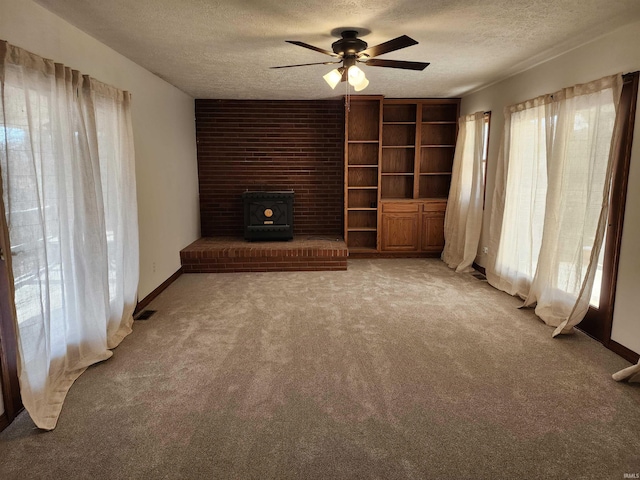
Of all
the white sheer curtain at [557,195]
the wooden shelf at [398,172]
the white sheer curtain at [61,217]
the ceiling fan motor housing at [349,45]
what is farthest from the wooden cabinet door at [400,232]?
the white sheer curtain at [61,217]

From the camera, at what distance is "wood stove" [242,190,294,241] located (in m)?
5.99

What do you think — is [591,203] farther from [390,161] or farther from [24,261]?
[24,261]

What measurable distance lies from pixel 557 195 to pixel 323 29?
2489 mm

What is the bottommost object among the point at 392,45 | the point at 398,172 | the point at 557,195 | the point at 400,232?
the point at 400,232

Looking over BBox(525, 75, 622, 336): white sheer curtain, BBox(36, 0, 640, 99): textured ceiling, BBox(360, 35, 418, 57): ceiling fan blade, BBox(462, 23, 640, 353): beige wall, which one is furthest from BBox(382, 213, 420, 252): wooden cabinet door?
BBox(360, 35, 418, 57): ceiling fan blade

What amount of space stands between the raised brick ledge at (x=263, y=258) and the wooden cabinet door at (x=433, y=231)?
4.92 feet

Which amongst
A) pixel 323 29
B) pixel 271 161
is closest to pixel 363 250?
pixel 271 161

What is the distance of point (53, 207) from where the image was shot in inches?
100

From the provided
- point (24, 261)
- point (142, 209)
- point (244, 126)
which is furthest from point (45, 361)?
point (244, 126)

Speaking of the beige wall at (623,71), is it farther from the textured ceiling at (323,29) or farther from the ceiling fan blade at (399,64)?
the ceiling fan blade at (399,64)

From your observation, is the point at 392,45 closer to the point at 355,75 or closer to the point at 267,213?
the point at 355,75

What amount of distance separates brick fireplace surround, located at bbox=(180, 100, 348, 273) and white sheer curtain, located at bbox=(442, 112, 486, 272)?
173cm

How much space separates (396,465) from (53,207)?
253 centimetres

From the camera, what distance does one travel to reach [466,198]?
18.6 feet
